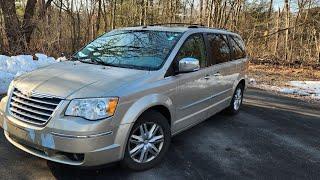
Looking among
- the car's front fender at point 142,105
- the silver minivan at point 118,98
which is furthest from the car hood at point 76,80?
the car's front fender at point 142,105

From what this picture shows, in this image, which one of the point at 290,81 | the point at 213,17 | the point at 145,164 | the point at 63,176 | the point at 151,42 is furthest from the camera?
the point at 213,17

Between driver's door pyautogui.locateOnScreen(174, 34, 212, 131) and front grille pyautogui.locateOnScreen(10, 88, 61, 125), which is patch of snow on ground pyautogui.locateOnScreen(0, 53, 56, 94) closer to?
front grille pyautogui.locateOnScreen(10, 88, 61, 125)

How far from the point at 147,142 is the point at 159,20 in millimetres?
18501

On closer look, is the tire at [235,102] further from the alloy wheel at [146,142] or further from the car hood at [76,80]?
the car hood at [76,80]

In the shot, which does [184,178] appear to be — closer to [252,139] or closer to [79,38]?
[252,139]

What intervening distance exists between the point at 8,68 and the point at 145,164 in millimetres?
6407

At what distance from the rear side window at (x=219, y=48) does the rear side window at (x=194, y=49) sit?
0.99 feet

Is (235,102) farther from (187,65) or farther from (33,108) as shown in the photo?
(33,108)

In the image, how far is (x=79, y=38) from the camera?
17.6 metres

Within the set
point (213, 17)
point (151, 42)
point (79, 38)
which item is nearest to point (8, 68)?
point (151, 42)

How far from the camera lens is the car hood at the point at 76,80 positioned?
411cm

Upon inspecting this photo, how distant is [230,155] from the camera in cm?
548

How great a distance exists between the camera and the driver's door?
527cm

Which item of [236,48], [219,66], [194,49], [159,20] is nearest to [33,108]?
[194,49]
